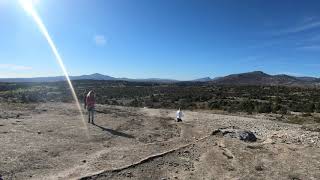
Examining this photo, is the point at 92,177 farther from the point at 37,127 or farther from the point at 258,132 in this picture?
the point at 258,132

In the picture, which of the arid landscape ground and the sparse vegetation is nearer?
the arid landscape ground

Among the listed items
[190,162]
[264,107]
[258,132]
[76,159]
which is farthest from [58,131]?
[264,107]

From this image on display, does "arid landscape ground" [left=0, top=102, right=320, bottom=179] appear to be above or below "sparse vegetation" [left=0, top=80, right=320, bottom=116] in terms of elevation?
above

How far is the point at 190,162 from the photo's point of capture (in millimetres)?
14062

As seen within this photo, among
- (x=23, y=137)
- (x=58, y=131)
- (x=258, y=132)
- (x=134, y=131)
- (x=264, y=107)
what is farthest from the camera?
Result: (x=264, y=107)

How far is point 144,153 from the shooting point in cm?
1485

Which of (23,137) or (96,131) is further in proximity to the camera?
(96,131)

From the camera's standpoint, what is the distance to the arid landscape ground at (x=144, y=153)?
12141mm

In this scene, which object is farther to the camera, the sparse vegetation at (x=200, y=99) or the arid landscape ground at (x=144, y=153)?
the sparse vegetation at (x=200, y=99)

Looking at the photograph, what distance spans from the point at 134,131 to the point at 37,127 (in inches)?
174

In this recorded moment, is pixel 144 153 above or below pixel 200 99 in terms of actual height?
above

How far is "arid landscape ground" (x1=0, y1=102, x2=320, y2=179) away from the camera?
39.8ft

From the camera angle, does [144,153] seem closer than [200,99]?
Yes

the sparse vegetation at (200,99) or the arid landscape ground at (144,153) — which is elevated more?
the arid landscape ground at (144,153)
